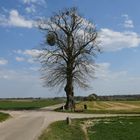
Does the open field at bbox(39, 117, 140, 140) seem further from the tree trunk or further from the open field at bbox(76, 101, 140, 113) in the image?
the tree trunk

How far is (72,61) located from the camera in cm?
6875

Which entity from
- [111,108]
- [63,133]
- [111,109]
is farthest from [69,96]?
[63,133]

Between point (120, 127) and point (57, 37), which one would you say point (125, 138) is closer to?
point (120, 127)

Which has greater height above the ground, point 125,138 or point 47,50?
point 47,50

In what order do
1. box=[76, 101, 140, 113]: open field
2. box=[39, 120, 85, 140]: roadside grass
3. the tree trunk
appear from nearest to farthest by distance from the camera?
box=[39, 120, 85, 140]: roadside grass, box=[76, 101, 140, 113]: open field, the tree trunk

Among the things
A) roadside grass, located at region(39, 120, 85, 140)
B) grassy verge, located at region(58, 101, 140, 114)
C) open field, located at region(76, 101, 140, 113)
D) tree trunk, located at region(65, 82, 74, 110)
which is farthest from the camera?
tree trunk, located at region(65, 82, 74, 110)

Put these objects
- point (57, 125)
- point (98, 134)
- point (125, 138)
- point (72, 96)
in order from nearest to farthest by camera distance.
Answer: point (125, 138), point (98, 134), point (57, 125), point (72, 96)

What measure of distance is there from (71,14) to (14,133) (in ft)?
133

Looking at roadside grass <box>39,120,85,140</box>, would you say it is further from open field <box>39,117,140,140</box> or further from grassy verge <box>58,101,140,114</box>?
grassy verge <box>58,101,140,114</box>

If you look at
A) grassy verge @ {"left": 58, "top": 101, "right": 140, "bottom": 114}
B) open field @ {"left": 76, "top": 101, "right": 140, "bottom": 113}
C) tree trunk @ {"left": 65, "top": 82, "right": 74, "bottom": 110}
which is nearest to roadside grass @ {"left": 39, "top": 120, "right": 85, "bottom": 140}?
grassy verge @ {"left": 58, "top": 101, "right": 140, "bottom": 114}

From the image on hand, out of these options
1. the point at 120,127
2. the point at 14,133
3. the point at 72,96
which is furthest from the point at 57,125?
the point at 72,96

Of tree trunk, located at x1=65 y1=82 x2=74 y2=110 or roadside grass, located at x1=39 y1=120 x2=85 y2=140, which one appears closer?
roadside grass, located at x1=39 y1=120 x2=85 y2=140

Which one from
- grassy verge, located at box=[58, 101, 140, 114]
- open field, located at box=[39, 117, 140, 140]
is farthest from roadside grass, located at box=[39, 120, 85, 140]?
grassy verge, located at box=[58, 101, 140, 114]

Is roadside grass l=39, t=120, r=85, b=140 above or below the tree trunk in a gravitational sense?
below
